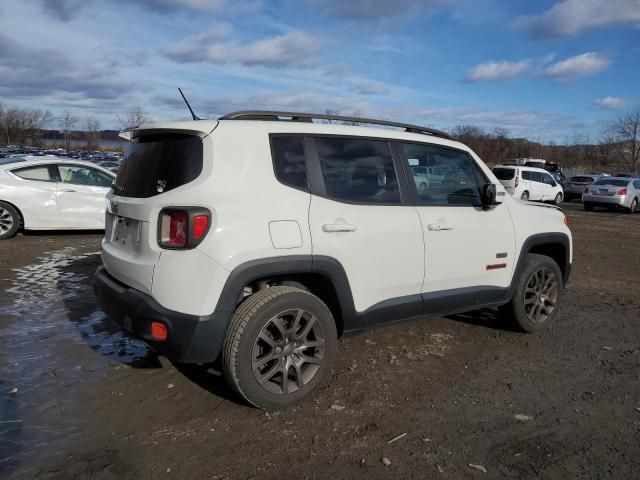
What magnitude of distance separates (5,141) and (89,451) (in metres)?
93.3

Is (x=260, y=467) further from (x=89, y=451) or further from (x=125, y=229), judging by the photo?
(x=125, y=229)

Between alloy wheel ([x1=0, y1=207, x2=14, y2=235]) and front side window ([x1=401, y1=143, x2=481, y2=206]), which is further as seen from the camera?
alloy wheel ([x1=0, y1=207, x2=14, y2=235])

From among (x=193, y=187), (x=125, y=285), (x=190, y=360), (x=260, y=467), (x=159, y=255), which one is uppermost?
(x=193, y=187)

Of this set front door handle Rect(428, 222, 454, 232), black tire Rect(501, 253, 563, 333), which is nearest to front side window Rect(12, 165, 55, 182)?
front door handle Rect(428, 222, 454, 232)

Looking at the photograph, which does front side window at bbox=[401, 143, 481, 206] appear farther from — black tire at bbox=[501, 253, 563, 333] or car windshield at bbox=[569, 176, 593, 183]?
car windshield at bbox=[569, 176, 593, 183]

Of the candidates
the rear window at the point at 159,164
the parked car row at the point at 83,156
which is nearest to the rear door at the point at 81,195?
the parked car row at the point at 83,156

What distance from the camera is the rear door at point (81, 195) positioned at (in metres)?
10.2

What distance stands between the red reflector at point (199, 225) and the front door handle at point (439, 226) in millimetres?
1808

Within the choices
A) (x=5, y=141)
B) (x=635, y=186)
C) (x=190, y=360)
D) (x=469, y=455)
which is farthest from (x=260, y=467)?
(x=5, y=141)

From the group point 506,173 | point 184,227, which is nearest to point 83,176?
point 184,227

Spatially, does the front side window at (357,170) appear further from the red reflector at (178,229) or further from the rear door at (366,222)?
the red reflector at (178,229)

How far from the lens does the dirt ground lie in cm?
298

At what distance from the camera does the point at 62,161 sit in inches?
411

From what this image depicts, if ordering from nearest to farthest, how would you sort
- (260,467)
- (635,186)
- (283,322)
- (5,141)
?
(260,467) → (283,322) → (635,186) → (5,141)
